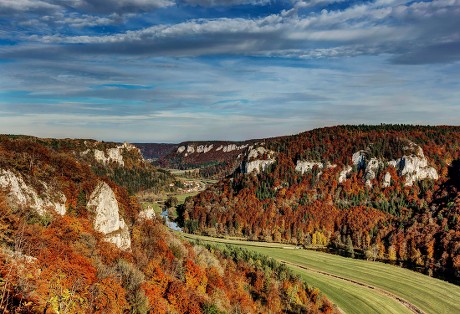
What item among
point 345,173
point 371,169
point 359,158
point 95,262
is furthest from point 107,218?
point 359,158

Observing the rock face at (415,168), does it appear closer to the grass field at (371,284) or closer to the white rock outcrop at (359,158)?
the white rock outcrop at (359,158)

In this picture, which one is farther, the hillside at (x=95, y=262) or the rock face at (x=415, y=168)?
the rock face at (x=415, y=168)

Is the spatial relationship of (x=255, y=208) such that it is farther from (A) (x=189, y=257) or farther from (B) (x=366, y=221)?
(A) (x=189, y=257)

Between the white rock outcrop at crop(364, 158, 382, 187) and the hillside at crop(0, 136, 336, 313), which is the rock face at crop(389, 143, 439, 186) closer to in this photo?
the white rock outcrop at crop(364, 158, 382, 187)

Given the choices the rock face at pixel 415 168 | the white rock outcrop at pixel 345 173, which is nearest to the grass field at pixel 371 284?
the white rock outcrop at pixel 345 173

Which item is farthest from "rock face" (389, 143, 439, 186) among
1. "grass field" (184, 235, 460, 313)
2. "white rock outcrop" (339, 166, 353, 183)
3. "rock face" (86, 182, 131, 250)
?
"rock face" (86, 182, 131, 250)

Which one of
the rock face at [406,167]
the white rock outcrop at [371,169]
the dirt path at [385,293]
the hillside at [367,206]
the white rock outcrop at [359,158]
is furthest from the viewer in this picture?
the white rock outcrop at [359,158]
